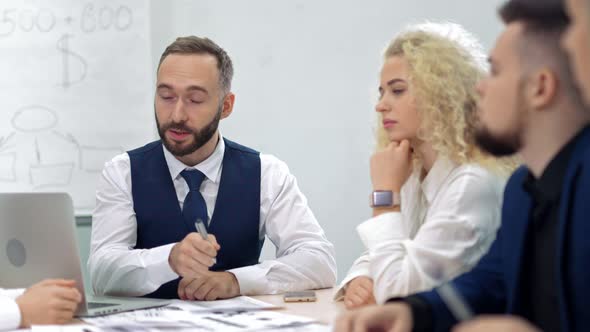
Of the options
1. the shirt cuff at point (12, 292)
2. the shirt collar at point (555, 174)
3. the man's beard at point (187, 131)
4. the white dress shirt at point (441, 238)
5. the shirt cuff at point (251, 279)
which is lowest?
the shirt cuff at point (251, 279)

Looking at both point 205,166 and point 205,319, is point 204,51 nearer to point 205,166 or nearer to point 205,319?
point 205,166

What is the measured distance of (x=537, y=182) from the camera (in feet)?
4.17

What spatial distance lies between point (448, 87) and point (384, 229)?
0.41 metres

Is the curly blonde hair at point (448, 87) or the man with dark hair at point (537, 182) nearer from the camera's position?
the man with dark hair at point (537, 182)

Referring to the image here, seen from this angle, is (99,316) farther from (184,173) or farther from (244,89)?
(244,89)

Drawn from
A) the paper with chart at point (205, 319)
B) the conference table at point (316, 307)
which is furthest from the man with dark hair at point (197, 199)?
the paper with chart at point (205, 319)

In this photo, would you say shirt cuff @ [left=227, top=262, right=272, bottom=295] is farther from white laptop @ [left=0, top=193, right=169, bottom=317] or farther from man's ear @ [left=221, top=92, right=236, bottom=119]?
man's ear @ [left=221, top=92, right=236, bottom=119]

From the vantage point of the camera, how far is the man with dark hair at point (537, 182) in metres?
1.14

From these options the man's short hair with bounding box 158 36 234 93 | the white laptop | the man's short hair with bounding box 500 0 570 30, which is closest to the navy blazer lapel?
the man's short hair with bounding box 500 0 570 30

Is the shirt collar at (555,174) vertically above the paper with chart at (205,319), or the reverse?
the shirt collar at (555,174)

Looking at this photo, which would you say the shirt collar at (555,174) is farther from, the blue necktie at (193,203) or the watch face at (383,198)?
the blue necktie at (193,203)

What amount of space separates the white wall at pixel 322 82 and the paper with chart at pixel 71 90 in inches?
16.0

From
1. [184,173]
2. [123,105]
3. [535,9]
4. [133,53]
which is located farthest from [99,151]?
[535,9]

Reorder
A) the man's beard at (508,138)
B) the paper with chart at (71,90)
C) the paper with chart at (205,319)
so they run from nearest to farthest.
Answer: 1. the man's beard at (508,138)
2. the paper with chart at (205,319)
3. the paper with chart at (71,90)
